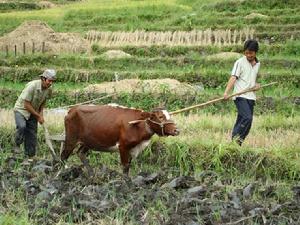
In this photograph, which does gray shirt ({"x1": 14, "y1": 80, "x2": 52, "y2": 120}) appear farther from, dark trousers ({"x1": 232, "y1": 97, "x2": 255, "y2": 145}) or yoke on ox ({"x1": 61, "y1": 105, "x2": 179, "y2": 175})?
dark trousers ({"x1": 232, "y1": 97, "x2": 255, "y2": 145})

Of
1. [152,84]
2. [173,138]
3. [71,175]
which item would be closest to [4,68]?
[152,84]

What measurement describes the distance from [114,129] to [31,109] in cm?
175

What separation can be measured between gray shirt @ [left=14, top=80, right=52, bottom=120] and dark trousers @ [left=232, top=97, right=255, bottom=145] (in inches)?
123

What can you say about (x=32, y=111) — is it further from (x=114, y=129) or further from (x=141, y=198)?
(x=141, y=198)

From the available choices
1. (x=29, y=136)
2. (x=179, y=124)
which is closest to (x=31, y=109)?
(x=29, y=136)

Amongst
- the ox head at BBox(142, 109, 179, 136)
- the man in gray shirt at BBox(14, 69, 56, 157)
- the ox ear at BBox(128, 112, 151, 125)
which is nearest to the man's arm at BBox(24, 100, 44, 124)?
the man in gray shirt at BBox(14, 69, 56, 157)

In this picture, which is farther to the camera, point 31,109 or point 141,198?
point 31,109

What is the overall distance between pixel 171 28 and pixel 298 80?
9846 mm

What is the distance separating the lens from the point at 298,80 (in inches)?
703

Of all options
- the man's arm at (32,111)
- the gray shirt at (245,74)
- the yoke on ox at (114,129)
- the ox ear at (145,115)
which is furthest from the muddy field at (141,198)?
the gray shirt at (245,74)

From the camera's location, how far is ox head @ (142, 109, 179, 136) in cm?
958

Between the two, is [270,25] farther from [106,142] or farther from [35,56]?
[106,142]

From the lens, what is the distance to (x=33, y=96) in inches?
436

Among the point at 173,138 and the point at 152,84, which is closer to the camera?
the point at 173,138
